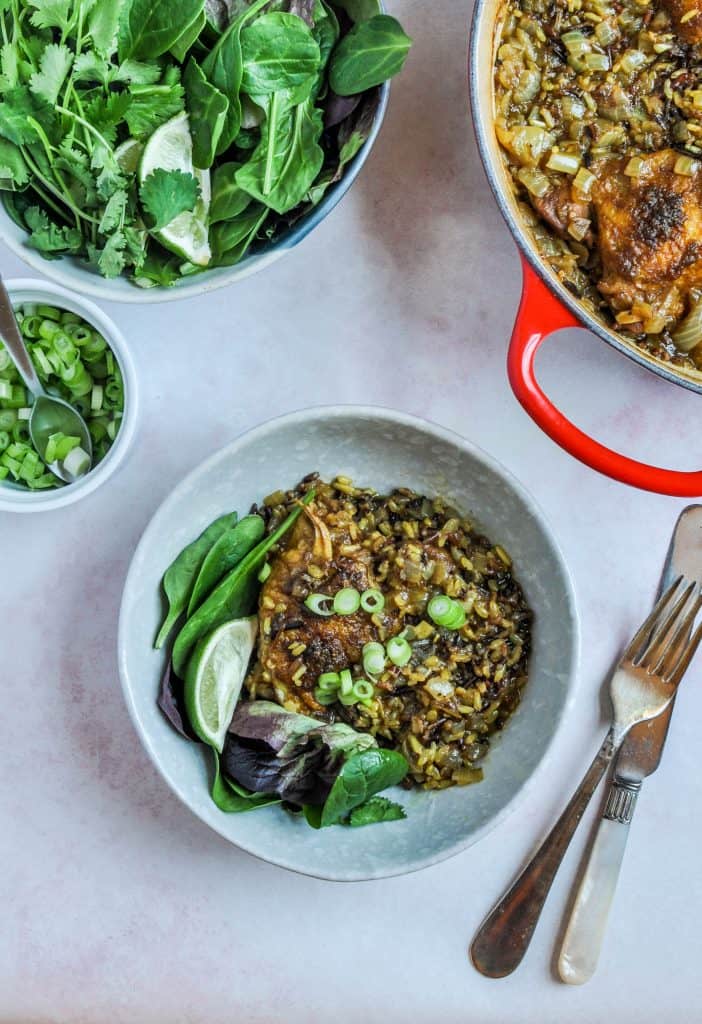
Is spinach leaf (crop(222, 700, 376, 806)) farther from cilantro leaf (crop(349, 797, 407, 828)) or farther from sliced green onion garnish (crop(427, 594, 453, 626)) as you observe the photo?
sliced green onion garnish (crop(427, 594, 453, 626))

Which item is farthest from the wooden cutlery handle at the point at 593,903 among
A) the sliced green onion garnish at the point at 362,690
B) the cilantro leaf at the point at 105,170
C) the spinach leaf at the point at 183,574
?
the cilantro leaf at the point at 105,170

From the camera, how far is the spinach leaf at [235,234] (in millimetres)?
1891

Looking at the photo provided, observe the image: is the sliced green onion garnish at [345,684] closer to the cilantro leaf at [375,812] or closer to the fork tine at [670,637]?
the cilantro leaf at [375,812]

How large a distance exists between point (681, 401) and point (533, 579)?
1.83 feet

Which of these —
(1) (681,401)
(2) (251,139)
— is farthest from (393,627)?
(2) (251,139)

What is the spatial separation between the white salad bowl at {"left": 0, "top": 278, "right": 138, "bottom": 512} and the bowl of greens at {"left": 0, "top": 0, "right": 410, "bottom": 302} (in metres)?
0.10

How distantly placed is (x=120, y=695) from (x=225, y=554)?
436mm

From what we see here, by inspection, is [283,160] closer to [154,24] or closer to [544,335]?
[154,24]

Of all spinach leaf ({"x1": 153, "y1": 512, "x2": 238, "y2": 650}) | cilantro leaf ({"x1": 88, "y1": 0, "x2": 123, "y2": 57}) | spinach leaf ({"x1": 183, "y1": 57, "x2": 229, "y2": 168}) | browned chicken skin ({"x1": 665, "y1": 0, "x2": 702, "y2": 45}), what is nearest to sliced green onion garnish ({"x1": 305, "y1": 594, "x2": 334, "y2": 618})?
spinach leaf ({"x1": 153, "y1": 512, "x2": 238, "y2": 650})

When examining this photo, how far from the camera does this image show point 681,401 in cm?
224

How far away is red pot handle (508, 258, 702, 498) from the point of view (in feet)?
5.91

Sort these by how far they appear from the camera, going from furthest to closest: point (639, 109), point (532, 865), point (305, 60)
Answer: point (532, 865) → point (639, 109) → point (305, 60)

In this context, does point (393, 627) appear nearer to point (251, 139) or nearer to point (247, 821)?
point (247, 821)

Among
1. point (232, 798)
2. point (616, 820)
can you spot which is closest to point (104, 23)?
point (232, 798)
